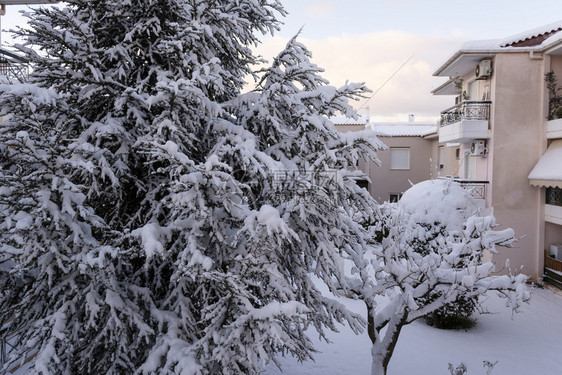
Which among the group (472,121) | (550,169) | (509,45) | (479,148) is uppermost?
(509,45)

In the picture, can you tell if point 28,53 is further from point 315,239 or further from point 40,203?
point 315,239

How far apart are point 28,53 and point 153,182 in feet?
7.88

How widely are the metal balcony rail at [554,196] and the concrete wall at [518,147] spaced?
1.26ft

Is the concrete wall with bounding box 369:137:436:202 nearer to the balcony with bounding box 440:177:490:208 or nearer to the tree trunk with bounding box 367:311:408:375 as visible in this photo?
the balcony with bounding box 440:177:490:208

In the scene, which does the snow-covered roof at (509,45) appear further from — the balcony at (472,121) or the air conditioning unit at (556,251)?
the air conditioning unit at (556,251)

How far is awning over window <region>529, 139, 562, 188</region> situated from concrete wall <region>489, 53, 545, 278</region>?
36cm

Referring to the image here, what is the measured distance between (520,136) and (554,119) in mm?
1213

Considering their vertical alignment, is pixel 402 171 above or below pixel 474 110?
below

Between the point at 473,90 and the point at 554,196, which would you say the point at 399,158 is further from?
the point at 554,196

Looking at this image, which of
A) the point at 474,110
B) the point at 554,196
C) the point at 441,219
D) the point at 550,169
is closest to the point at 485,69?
the point at 474,110

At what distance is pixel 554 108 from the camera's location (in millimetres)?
15773

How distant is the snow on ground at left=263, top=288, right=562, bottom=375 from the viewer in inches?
386

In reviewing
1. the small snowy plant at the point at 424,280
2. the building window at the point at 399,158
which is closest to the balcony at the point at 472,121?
the small snowy plant at the point at 424,280

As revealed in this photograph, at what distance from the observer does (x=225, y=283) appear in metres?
4.60
